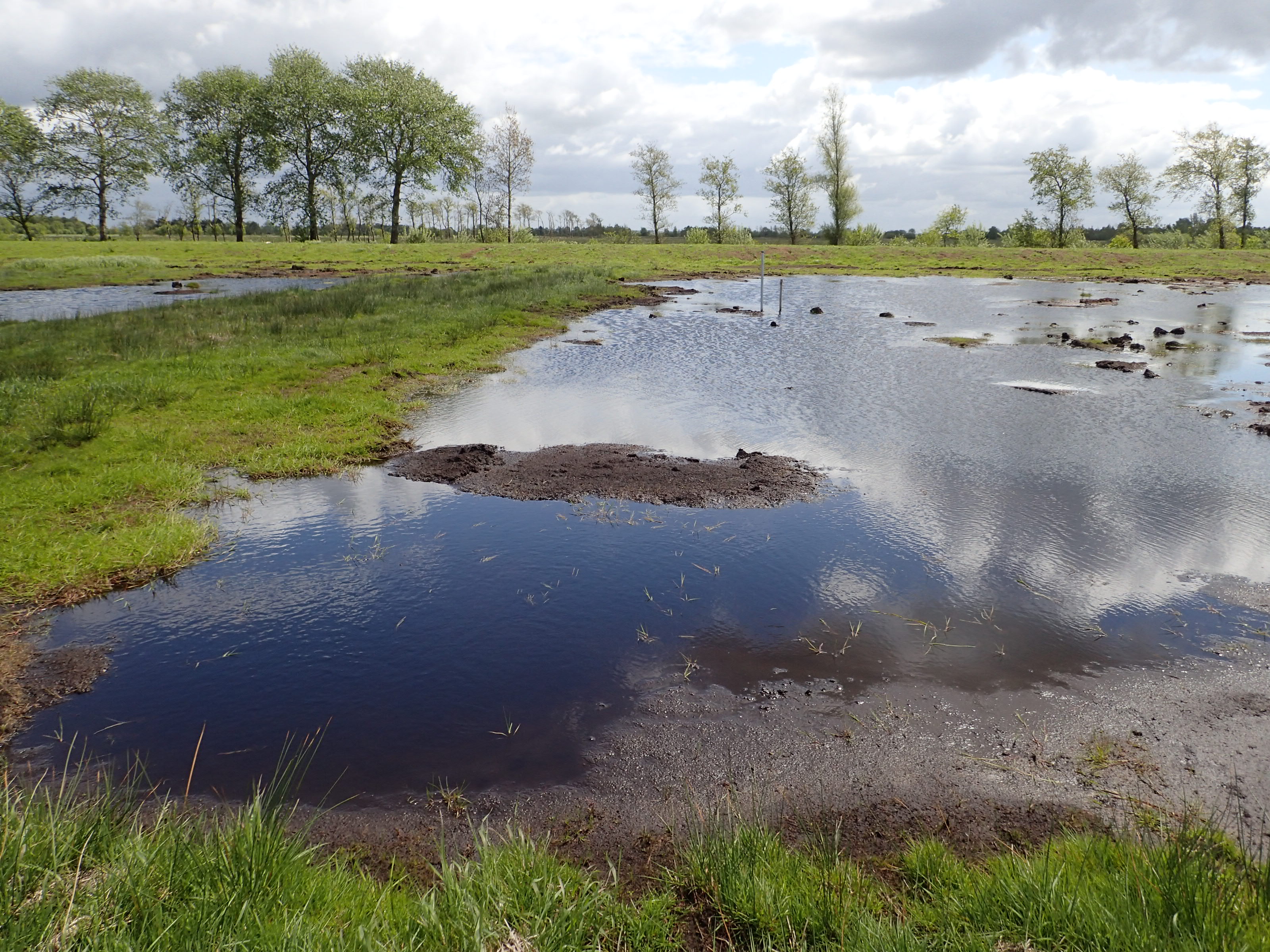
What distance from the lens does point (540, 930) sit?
3.20 m

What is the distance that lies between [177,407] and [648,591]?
11033mm

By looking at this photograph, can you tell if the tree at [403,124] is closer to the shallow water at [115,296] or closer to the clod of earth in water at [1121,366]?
the shallow water at [115,296]

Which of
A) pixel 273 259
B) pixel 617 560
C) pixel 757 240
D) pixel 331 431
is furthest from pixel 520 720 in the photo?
pixel 757 240

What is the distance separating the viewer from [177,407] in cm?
1395

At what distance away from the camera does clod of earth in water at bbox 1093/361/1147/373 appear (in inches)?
783

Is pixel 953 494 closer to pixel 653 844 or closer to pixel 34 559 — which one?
pixel 653 844

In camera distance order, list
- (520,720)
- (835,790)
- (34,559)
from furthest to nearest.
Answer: (34,559)
(520,720)
(835,790)

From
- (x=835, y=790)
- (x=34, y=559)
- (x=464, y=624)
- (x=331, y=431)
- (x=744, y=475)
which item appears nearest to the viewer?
(x=835, y=790)

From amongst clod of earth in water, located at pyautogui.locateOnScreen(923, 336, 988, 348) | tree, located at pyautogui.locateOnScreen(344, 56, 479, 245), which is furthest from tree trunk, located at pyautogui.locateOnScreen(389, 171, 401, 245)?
clod of earth in water, located at pyautogui.locateOnScreen(923, 336, 988, 348)

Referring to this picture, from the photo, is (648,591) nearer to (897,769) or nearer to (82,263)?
(897,769)

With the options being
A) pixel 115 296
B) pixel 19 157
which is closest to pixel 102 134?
pixel 19 157

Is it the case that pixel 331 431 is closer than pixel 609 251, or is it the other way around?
pixel 331 431

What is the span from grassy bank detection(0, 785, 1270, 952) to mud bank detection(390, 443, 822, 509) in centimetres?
642

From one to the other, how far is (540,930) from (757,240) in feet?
365
